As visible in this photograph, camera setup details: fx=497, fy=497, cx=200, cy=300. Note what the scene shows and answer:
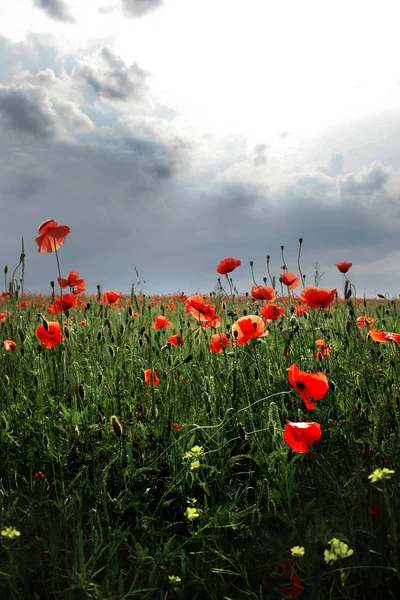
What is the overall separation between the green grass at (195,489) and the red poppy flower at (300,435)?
179 millimetres

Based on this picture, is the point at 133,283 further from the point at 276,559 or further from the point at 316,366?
the point at 276,559

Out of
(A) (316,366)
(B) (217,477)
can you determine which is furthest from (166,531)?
(A) (316,366)

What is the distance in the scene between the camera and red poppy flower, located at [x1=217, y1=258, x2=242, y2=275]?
3.27 meters

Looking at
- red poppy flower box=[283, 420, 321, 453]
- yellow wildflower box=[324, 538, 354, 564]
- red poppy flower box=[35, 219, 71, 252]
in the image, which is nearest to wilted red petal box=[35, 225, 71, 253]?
red poppy flower box=[35, 219, 71, 252]

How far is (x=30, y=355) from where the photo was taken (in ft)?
12.3

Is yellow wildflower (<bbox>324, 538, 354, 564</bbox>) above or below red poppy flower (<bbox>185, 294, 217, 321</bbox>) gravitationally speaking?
below

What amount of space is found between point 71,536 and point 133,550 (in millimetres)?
257

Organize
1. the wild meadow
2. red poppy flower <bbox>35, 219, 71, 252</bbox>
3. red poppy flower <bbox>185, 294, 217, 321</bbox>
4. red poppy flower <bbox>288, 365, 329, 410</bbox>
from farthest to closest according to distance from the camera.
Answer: red poppy flower <bbox>185, 294, 217, 321</bbox> → red poppy flower <bbox>35, 219, 71, 252</bbox> → red poppy flower <bbox>288, 365, 329, 410</bbox> → the wild meadow

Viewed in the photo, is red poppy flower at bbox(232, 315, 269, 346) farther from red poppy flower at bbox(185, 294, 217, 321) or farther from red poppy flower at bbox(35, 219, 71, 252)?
red poppy flower at bbox(35, 219, 71, 252)

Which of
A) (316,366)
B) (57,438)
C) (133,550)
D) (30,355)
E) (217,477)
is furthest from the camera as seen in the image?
(30,355)

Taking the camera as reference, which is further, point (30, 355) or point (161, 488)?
point (30, 355)

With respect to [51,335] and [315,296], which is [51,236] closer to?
[51,335]


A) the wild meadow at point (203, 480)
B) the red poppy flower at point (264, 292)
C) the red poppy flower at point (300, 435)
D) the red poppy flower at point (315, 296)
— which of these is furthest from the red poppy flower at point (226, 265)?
the red poppy flower at point (300, 435)

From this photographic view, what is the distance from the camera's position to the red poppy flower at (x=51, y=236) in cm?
262
